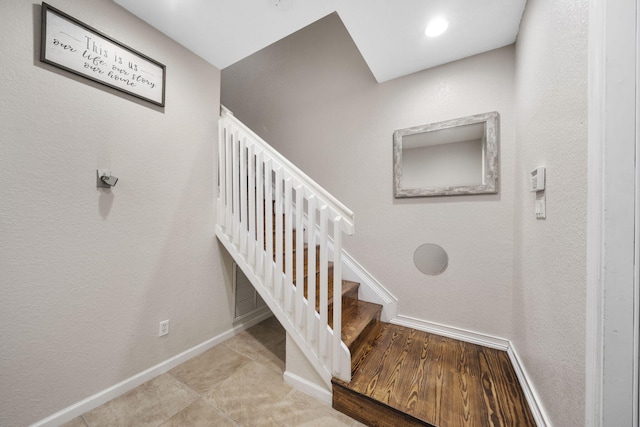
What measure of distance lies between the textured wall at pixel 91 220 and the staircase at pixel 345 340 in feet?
1.24

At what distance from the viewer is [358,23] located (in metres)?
1.51

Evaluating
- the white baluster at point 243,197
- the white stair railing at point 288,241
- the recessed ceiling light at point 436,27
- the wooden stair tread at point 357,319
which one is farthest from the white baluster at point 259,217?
the recessed ceiling light at point 436,27

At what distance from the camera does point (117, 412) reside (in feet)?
4.12

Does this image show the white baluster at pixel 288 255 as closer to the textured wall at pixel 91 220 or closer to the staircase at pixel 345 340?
the staircase at pixel 345 340

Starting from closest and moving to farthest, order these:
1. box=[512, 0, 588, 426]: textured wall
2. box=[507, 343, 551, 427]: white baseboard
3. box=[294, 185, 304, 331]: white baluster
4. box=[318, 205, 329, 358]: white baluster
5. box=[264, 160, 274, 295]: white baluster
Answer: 1. box=[512, 0, 588, 426]: textured wall
2. box=[507, 343, 551, 427]: white baseboard
3. box=[318, 205, 329, 358]: white baluster
4. box=[294, 185, 304, 331]: white baluster
5. box=[264, 160, 274, 295]: white baluster

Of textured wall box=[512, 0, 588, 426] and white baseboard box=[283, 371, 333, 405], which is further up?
textured wall box=[512, 0, 588, 426]

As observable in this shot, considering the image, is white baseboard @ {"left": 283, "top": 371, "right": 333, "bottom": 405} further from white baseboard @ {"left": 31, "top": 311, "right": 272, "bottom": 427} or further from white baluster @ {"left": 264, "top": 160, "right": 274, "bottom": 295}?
white baseboard @ {"left": 31, "top": 311, "right": 272, "bottom": 427}

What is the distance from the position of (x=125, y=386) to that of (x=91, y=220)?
1035mm

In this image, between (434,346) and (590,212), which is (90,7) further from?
(434,346)

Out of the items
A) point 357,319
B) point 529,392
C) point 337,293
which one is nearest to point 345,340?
point 357,319

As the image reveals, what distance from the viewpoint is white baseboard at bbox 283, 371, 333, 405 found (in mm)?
1349

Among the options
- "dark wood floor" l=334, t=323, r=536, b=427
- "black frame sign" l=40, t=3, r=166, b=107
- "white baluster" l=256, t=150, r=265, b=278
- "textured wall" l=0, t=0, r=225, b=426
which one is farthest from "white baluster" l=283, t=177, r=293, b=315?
"black frame sign" l=40, t=3, r=166, b=107

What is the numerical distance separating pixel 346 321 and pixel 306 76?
8.33ft

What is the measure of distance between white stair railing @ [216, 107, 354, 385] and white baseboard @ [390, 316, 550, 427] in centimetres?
88
